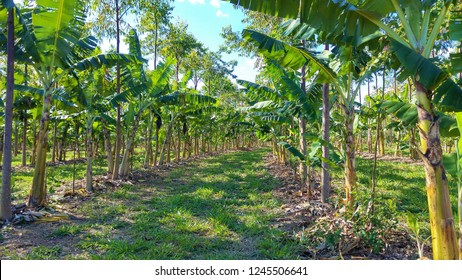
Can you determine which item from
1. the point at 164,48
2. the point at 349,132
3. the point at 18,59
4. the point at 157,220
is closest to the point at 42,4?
the point at 18,59

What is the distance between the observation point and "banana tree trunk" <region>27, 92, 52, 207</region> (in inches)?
265

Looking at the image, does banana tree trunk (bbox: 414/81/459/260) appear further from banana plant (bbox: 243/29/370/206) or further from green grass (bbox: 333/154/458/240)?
banana plant (bbox: 243/29/370/206)

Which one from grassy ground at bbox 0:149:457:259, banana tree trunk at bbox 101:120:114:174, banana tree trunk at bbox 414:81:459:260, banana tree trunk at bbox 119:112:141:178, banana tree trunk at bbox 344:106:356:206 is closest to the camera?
banana tree trunk at bbox 414:81:459:260

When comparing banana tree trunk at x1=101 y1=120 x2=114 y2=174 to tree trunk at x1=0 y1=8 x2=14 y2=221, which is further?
banana tree trunk at x1=101 y1=120 x2=114 y2=174

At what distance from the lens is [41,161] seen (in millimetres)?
6770

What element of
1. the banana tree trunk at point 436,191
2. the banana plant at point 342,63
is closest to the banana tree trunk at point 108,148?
the banana plant at point 342,63

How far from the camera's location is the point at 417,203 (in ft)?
24.2

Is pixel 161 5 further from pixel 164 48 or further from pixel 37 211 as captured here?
pixel 37 211

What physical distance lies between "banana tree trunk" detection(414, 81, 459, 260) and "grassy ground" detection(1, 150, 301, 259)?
6.25 feet

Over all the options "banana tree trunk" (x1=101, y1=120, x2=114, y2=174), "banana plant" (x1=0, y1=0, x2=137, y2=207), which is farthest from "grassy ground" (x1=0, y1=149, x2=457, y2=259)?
"banana tree trunk" (x1=101, y1=120, x2=114, y2=174)

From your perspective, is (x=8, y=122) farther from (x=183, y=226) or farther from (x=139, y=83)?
(x=139, y=83)

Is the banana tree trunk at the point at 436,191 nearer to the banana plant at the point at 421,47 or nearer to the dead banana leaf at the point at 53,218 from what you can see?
the banana plant at the point at 421,47

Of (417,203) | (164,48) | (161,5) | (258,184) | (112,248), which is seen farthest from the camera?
(164,48)

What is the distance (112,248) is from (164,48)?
43.5ft
